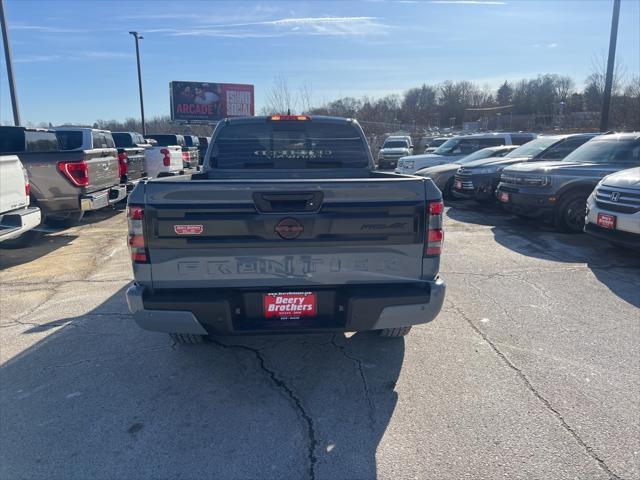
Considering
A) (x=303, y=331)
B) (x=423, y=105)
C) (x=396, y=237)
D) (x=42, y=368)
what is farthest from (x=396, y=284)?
(x=423, y=105)

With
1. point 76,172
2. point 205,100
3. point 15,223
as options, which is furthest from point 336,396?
point 205,100

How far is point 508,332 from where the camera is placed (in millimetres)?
4441

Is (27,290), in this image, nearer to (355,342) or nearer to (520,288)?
(355,342)

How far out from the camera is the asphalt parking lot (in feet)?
8.70

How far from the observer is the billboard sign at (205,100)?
159 ft

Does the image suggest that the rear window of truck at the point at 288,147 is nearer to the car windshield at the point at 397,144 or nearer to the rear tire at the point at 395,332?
the rear tire at the point at 395,332

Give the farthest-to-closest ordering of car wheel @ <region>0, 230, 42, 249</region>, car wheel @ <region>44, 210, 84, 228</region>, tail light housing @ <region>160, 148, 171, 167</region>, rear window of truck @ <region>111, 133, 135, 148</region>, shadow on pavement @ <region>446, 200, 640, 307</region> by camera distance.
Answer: rear window of truck @ <region>111, 133, 135, 148</region> → tail light housing @ <region>160, 148, 171, 167</region> → car wheel @ <region>44, 210, 84, 228</region> → car wheel @ <region>0, 230, 42, 249</region> → shadow on pavement @ <region>446, 200, 640, 307</region>

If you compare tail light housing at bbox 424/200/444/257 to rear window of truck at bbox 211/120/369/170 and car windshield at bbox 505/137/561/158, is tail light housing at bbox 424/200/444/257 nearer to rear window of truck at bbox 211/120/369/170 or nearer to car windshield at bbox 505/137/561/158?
rear window of truck at bbox 211/120/369/170

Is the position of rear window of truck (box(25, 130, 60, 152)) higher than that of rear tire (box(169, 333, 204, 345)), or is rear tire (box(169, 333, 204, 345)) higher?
rear window of truck (box(25, 130, 60, 152))

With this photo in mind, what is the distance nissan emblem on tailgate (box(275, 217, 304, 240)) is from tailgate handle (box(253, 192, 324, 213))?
0.27ft

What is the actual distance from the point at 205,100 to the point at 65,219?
4290 cm

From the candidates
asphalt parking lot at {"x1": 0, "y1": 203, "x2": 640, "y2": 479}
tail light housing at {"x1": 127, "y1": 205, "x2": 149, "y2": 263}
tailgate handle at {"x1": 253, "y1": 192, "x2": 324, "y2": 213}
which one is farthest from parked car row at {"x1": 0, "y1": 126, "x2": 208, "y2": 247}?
tailgate handle at {"x1": 253, "y1": 192, "x2": 324, "y2": 213}

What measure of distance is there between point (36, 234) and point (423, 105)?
79842mm

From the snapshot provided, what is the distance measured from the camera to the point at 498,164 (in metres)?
11.9
